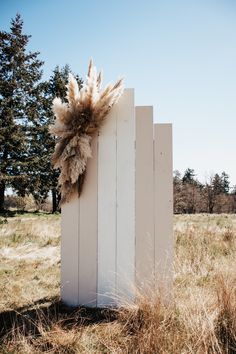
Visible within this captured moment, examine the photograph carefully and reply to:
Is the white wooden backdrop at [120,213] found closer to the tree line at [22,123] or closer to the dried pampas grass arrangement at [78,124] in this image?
the dried pampas grass arrangement at [78,124]

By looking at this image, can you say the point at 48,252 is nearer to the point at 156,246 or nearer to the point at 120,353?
the point at 156,246

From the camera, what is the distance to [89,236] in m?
2.96

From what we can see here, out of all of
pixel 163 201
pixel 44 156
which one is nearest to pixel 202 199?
pixel 44 156

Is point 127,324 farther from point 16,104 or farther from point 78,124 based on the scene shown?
point 16,104

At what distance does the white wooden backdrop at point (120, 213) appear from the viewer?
2889 millimetres

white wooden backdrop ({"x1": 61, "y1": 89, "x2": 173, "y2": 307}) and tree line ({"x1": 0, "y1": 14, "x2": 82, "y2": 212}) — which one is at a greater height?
tree line ({"x1": 0, "y1": 14, "x2": 82, "y2": 212})

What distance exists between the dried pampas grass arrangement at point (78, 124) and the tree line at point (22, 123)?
1679cm

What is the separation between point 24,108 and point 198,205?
28502 millimetres

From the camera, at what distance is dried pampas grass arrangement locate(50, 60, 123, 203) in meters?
2.86

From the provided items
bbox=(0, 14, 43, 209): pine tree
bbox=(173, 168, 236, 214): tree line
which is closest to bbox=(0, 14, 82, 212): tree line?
bbox=(0, 14, 43, 209): pine tree

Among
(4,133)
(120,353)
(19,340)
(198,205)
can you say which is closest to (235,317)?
(120,353)

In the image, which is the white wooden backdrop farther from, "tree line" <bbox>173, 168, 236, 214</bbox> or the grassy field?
"tree line" <bbox>173, 168, 236, 214</bbox>

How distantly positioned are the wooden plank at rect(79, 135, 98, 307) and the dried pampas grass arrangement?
0.08 metres

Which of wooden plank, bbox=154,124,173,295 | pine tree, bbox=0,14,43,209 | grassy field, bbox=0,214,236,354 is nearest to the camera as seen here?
grassy field, bbox=0,214,236,354
